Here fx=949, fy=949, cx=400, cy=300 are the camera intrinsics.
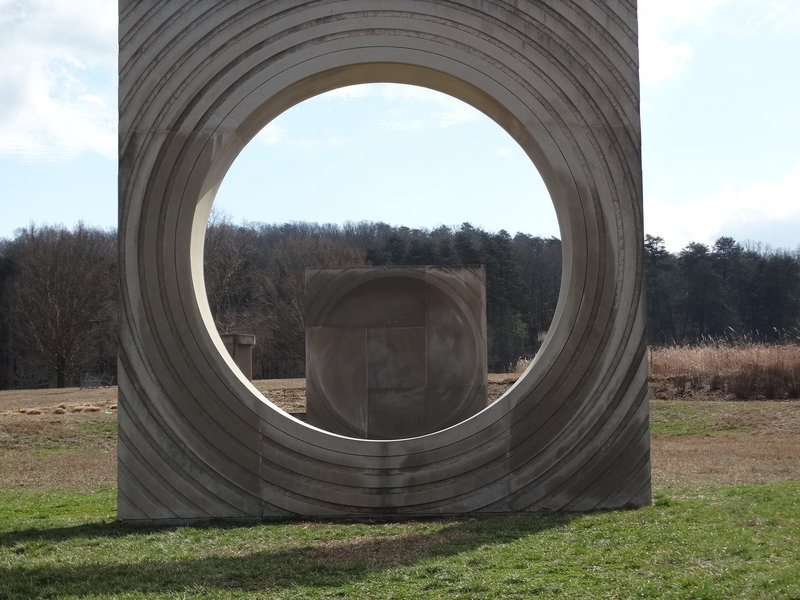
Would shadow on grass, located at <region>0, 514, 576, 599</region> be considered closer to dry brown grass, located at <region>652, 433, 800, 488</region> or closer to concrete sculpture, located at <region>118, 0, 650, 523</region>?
concrete sculpture, located at <region>118, 0, 650, 523</region>

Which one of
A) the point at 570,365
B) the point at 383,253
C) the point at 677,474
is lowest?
the point at 677,474

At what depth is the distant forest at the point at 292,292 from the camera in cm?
4062

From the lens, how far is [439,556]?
22.3 ft

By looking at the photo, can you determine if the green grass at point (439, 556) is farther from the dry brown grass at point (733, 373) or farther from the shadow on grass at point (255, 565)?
the dry brown grass at point (733, 373)

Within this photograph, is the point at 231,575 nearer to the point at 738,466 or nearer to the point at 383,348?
the point at 738,466

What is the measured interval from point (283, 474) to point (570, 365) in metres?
2.81

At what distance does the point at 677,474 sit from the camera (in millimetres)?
11930

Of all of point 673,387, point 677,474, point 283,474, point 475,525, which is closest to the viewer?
point 475,525

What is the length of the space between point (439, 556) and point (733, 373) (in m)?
17.1

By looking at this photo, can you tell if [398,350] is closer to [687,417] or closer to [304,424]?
[687,417]

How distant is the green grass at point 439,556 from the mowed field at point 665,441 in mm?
3241

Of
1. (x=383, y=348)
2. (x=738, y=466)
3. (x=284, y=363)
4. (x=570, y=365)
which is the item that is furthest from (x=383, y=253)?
(x=570, y=365)

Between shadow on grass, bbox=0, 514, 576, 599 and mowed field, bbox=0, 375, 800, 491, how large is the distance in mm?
4001

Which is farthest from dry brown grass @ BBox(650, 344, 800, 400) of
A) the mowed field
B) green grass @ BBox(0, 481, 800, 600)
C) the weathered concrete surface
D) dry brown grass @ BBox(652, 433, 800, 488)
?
green grass @ BBox(0, 481, 800, 600)
